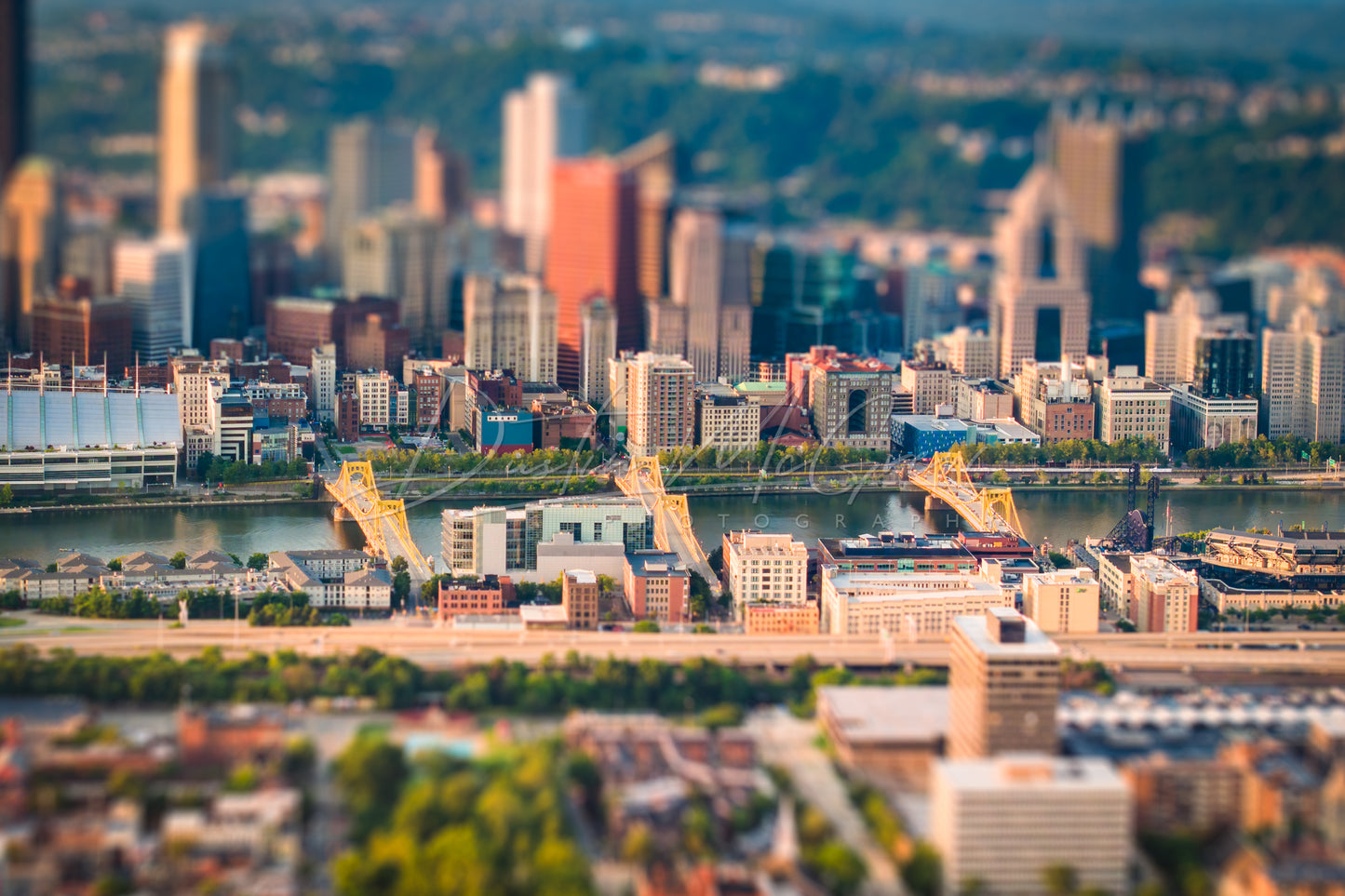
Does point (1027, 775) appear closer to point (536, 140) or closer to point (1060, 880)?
point (1060, 880)

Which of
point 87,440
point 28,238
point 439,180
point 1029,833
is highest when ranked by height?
point 439,180


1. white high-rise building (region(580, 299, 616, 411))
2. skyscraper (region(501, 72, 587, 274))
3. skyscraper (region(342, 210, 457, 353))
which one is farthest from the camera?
skyscraper (region(501, 72, 587, 274))

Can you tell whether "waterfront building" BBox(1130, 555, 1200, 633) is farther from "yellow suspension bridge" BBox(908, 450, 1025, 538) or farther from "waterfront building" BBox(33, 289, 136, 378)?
"waterfront building" BBox(33, 289, 136, 378)

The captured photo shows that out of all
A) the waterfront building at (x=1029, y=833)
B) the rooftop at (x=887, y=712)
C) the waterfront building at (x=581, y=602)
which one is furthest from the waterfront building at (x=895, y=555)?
the waterfront building at (x=1029, y=833)

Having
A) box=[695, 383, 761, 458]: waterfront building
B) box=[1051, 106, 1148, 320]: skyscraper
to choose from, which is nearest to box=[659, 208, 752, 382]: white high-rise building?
box=[695, 383, 761, 458]: waterfront building

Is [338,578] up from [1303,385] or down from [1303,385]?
down

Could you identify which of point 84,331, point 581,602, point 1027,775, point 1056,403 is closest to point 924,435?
point 1056,403
